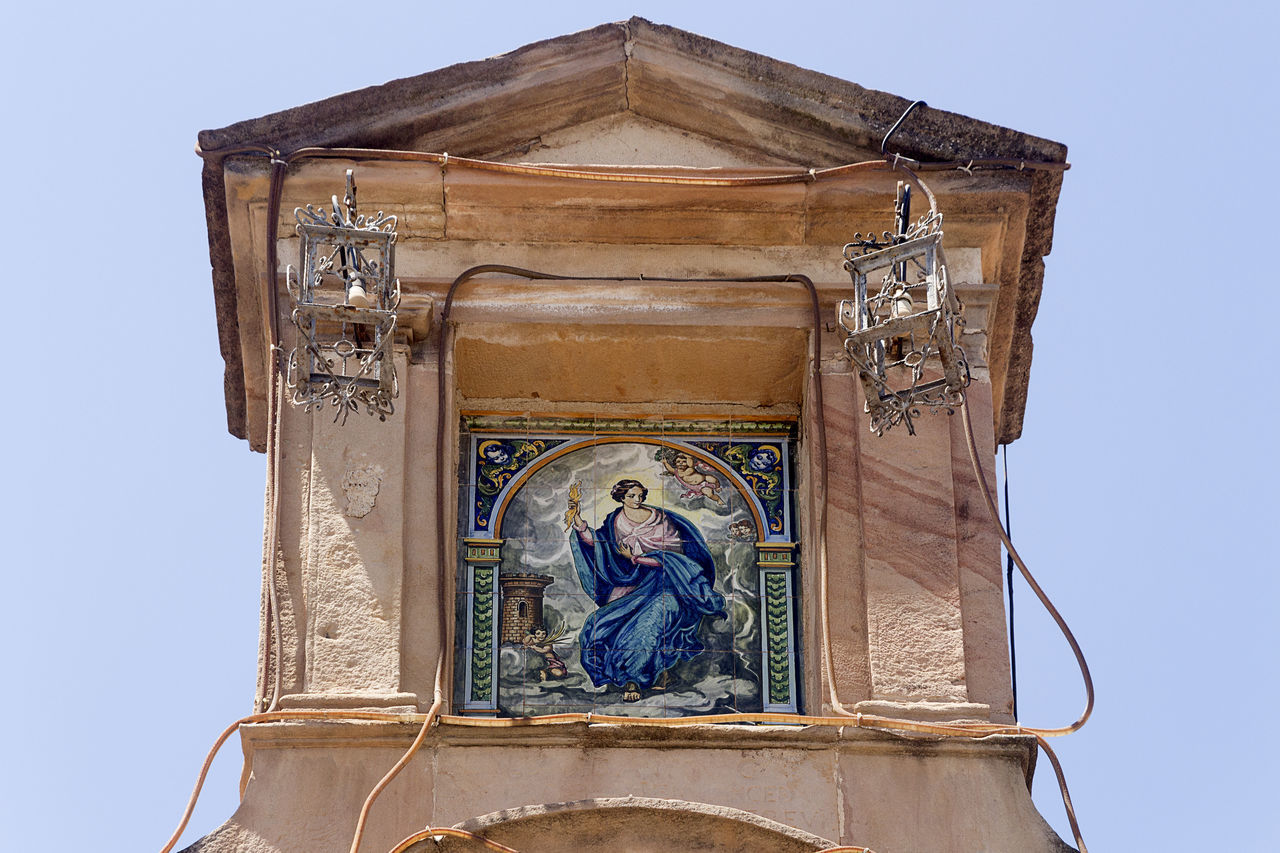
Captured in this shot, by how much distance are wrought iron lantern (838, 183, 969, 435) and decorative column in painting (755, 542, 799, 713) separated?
1.16m

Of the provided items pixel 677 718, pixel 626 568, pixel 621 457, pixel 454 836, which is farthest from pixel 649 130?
pixel 454 836

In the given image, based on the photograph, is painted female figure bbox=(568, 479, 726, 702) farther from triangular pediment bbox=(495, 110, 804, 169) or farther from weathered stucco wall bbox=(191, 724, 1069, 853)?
triangular pediment bbox=(495, 110, 804, 169)

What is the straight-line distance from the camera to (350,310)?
10.5 m

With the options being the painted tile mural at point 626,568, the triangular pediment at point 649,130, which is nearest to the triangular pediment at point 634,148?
the triangular pediment at point 649,130

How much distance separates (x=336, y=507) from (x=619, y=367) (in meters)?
1.53

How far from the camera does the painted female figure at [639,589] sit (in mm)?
11789

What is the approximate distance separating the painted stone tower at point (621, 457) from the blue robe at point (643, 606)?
Result: 15mm

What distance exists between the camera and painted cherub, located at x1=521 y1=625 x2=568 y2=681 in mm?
11719

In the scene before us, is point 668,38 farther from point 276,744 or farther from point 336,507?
point 276,744

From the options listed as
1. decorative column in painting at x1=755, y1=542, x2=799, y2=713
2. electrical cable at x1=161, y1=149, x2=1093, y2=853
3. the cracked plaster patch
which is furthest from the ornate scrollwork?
the cracked plaster patch

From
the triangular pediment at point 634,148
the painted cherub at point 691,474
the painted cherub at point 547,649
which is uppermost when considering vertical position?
the triangular pediment at point 634,148

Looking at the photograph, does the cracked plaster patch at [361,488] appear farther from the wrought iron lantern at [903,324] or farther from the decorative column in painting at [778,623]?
the wrought iron lantern at [903,324]

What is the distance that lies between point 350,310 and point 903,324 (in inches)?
80.0

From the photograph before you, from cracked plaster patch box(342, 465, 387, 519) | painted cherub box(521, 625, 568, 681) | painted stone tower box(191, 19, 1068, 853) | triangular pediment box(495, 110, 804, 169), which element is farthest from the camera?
triangular pediment box(495, 110, 804, 169)
